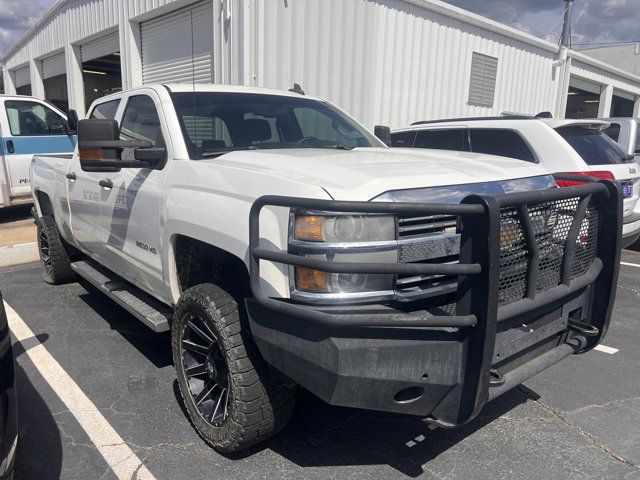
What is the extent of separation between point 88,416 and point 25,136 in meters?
8.25

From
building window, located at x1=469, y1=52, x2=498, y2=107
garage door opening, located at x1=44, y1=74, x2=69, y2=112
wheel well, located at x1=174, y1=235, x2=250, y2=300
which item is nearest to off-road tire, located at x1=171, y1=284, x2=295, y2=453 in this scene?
wheel well, located at x1=174, y1=235, x2=250, y2=300

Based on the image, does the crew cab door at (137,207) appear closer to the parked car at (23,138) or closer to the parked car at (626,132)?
the parked car at (23,138)

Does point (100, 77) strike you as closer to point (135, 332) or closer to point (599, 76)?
point (135, 332)

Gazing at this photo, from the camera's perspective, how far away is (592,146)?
6.28 metres

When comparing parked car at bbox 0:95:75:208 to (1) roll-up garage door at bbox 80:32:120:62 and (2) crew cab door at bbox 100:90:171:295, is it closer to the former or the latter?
(1) roll-up garage door at bbox 80:32:120:62

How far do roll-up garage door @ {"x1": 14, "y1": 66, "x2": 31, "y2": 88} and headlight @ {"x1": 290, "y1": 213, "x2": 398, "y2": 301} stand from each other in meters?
22.5

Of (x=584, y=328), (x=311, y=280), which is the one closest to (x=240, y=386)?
(x=311, y=280)

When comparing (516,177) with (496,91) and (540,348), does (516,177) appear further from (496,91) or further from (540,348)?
(496,91)

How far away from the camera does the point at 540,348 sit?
2.73 metres

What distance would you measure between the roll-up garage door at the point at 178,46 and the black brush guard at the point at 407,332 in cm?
751

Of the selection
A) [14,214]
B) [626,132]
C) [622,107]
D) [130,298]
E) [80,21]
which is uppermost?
[80,21]

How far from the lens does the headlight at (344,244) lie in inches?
86.2

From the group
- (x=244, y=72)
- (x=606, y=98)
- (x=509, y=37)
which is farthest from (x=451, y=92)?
(x=606, y=98)

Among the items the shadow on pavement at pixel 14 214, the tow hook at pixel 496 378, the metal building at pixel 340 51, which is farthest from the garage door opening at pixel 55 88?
the tow hook at pixel 496 378
